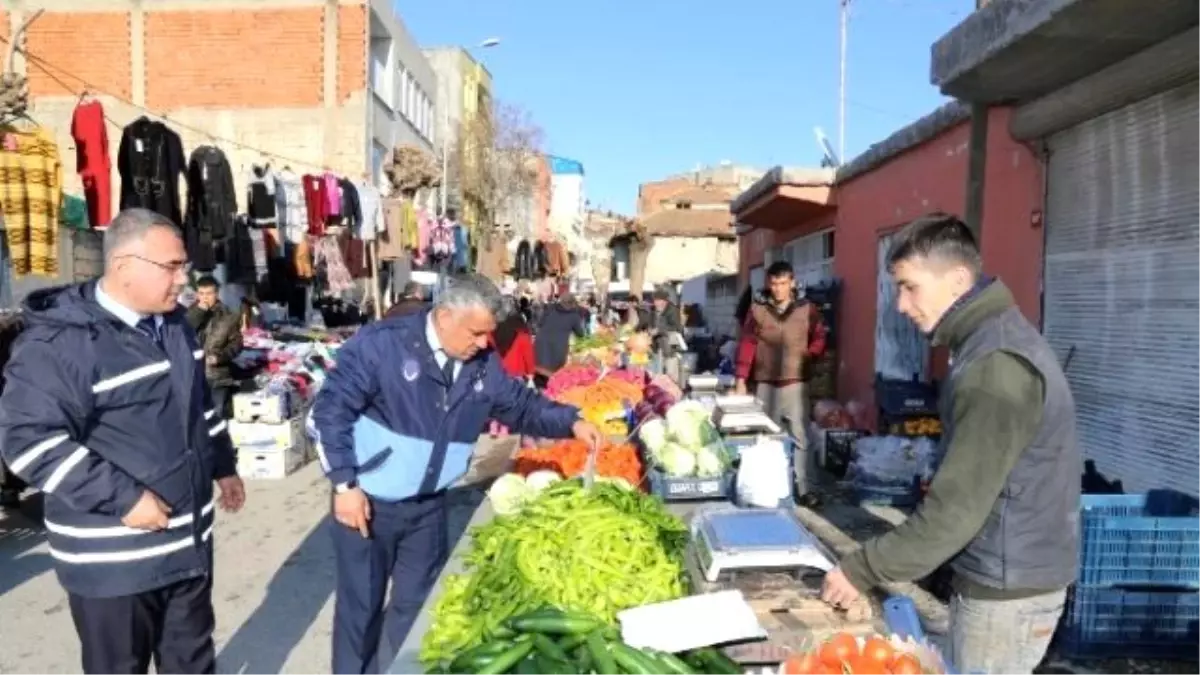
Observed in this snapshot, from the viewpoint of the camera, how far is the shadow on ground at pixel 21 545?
6.29 meters

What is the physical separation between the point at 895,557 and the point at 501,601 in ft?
4.27

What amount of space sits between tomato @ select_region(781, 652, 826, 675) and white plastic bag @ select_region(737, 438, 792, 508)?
2.13m

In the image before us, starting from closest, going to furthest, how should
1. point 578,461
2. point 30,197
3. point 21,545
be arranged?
point 578,461 → point 21,545 → point 30,197

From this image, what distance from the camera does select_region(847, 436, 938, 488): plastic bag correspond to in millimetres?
8281

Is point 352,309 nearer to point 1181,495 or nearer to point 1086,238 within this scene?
point 1086,238

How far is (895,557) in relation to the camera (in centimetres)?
255

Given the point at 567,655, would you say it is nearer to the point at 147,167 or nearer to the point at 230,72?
the point at 147,167

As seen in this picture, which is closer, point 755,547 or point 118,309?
point 755,547

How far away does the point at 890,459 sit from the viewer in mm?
8375

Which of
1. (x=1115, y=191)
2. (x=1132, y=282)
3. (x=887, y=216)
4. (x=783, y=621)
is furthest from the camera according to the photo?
(x=887, y=216)

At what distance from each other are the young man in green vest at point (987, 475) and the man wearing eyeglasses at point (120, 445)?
232 cm

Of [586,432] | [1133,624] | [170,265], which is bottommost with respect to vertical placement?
[1133,624]

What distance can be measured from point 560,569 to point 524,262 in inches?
898

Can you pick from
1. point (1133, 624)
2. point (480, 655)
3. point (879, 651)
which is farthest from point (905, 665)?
point (1133, 624)
